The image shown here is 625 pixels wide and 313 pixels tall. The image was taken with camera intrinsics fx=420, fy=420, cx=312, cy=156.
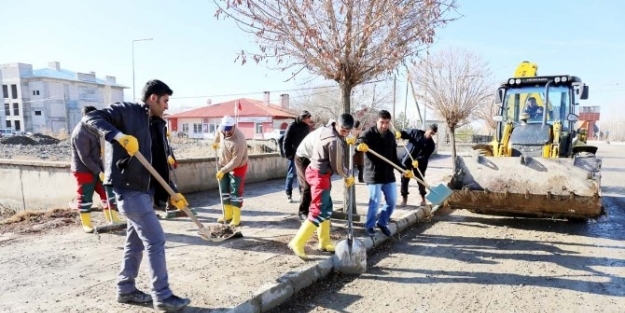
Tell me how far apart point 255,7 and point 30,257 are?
13.2 feet

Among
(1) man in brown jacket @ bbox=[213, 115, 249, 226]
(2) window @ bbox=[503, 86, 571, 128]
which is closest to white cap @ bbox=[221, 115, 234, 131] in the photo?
(1) man in brown jacket @ bbox=[213, 115, 249, 226]

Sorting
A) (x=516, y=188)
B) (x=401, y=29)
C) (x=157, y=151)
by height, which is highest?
(x=401, y=29)

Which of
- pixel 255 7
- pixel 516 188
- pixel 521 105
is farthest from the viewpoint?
pixel 521 105

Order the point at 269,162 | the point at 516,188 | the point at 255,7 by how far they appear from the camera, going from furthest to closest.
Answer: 1. the point at 269,162
2. the point at 516,188
3. the point at 255,7

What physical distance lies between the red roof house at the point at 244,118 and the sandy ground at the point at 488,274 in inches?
1289

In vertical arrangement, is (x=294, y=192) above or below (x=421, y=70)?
below

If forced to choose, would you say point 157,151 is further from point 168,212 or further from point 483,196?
point 483,196

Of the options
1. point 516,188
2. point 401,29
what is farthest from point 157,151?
point 516,188

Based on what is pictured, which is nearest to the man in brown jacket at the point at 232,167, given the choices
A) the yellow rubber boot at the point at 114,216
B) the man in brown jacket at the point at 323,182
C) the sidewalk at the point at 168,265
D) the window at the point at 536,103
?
the sidewalk at the point at 168,265

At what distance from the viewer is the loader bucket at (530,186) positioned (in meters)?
5.85

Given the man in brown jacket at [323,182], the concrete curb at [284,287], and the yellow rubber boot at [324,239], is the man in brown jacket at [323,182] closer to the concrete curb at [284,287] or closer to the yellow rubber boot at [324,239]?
the yellow rubber boot at [324,239]

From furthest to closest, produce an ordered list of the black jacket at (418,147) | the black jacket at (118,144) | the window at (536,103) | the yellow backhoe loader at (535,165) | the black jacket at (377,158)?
the window at (536,103) < the black jacket at (418,147) < the yellow backhoe loader at (535,165) < the black jacket at (377,158) < the black jacket at (118,144)

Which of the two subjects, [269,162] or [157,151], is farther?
[269,162]

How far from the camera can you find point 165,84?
3.52 meters
